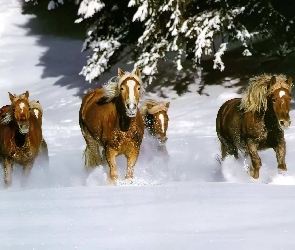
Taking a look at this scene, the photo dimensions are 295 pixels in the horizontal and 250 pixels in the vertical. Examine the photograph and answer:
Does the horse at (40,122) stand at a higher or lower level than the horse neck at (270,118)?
lower

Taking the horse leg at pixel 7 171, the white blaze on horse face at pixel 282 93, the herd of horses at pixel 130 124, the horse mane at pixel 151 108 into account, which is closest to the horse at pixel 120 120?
the herd of horses at pixel 130 124

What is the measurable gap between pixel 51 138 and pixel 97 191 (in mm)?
11637

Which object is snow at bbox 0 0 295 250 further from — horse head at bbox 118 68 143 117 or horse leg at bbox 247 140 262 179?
horse head at bbox 118 68 143 117

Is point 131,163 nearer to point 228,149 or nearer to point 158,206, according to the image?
point 228,149

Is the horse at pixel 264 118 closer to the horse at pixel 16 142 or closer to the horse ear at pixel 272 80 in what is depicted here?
the horse ear at pixel 272 80

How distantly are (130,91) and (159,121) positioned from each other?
320cm

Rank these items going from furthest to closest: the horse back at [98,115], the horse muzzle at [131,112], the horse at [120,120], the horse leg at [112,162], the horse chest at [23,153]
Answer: the horse chest at [23,153] → the horse back at [98,115] → the horse leg at [112,162] → the horse at [120,120] → the horse muzzle at [131,112]

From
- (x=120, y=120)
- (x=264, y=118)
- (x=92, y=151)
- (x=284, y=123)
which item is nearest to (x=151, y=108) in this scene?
(x=92, y=151)

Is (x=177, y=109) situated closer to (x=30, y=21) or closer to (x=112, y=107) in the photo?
(x=112, y=107)

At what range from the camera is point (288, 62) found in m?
22.2

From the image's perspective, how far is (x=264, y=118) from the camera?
1065 centimetres

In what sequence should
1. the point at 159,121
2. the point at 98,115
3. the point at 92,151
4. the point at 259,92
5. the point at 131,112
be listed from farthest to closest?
the point at 159,121
the point at 92,151
the point at 98,115
the point at 259,92
the point at 131,112

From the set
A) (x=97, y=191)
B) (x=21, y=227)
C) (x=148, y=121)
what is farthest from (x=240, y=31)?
(x=21, y=227)

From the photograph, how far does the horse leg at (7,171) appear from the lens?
37.4 ft
